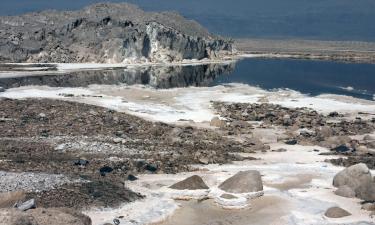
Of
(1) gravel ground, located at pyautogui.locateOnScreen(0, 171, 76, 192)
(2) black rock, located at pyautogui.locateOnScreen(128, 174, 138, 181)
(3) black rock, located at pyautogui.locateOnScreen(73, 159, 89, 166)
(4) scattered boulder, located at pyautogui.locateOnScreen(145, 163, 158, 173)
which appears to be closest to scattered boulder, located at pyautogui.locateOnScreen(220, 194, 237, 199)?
(2) black rock, located at pyautogui.locateOnScreen(128, 174, 138, 181)

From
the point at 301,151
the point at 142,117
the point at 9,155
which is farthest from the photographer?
the point at 142,117

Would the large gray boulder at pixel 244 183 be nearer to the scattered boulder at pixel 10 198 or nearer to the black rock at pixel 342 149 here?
the scattered boulder at pixel 10 198

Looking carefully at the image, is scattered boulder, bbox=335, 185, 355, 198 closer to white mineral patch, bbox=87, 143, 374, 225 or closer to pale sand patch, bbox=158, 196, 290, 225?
white mineral patch, bbox=87, 143, 374, 225

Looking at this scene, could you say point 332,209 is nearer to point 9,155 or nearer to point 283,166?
point 283,166

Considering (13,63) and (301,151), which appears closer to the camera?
(301,151)

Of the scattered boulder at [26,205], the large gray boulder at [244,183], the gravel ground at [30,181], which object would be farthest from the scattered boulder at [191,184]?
the scattered boulder at [26,205]

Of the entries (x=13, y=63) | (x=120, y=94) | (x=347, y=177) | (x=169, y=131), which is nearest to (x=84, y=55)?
(x=13, y=63)

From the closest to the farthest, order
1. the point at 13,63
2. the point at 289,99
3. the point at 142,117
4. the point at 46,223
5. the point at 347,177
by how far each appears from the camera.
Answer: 1. the point at 46,223
2. the point at 347,177
3. the point at 142,117
4. the point at 289,99
5. the point at 13,63
